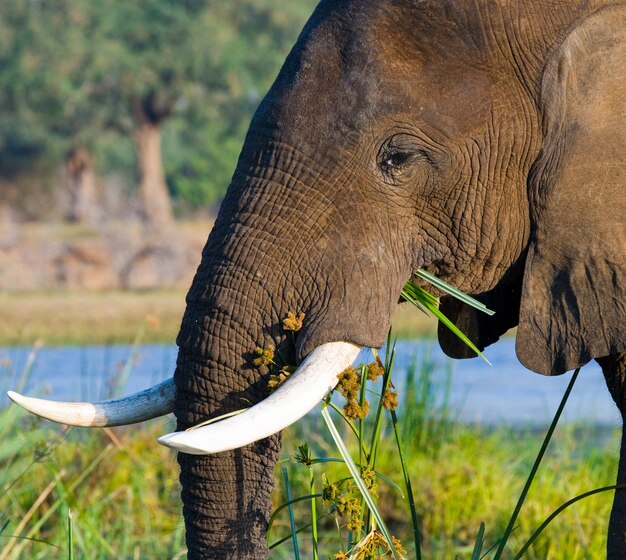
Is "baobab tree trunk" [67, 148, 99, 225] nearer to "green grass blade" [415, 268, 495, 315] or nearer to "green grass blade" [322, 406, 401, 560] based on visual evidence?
"green grass blade" [415, 268, 495, 315]

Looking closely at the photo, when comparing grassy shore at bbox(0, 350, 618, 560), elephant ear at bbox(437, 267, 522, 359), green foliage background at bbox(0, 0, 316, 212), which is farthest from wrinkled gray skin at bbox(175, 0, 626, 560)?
green foliage background at bbox(0, 0, 316, 212)

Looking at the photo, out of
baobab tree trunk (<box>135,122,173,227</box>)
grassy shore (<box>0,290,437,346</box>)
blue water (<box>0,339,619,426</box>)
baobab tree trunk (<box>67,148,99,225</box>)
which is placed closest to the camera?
blue water (<box>0,339,619,426</box>)

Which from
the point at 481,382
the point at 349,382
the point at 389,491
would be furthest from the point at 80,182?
the point at 349,382

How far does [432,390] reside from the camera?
21.7ft

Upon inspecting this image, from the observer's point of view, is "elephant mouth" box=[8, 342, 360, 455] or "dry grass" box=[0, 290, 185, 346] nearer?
"elephant mouth" box=[8, 342, 360, 455]

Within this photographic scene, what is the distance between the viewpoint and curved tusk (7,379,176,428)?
2.66m

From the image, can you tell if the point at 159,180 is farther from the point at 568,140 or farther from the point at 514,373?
the point at 568,140

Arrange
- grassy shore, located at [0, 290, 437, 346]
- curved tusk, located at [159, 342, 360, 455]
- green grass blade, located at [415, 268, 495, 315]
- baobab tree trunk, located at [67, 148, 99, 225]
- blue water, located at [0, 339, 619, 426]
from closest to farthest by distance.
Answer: curved tusk, located at [159, 342, 360, 455] < green grass blade, located at [415, 268, 495, 315] < blue water, located at [0, 339, 619, 426] < grassy shore, located at [0, 290, 437, 346] < baobab tree trunk, located at [67, 148, 99, 225]

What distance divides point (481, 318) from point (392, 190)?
83 centimetres

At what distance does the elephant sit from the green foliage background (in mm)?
30595

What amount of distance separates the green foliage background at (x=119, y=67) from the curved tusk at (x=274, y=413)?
3086 centimetres

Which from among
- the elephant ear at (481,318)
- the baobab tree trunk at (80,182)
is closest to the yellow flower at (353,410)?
the elephant ear at (481,318)

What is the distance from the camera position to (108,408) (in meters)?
2.73

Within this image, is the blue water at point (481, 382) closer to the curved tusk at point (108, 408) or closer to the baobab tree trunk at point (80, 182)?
the curved tusk at point (108, 408)
